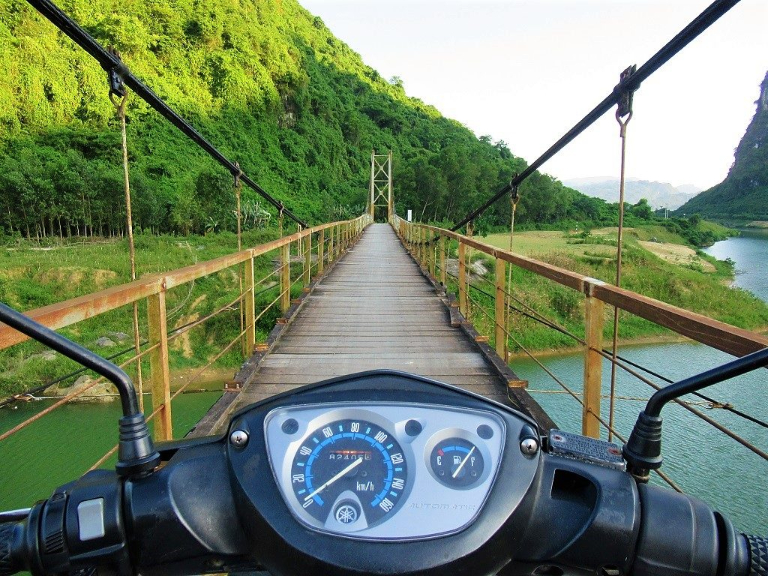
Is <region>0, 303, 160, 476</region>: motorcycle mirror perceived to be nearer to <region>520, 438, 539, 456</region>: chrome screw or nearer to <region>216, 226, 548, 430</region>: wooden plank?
<region>520, 438, 539, 456</region>: chrome screw

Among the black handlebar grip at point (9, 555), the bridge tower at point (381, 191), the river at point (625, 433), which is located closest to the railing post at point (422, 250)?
the river at point (625, 433)

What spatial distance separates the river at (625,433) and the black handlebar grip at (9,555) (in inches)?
349

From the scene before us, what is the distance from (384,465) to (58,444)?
13862mm

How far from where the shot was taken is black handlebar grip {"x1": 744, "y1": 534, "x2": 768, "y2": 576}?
0.65m

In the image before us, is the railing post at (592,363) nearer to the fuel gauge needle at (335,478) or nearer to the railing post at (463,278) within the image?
the fuel gauge needle at (335,478)

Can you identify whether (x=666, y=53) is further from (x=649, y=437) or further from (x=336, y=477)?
(x=336, y=477)

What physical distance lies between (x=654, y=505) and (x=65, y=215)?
35826mm

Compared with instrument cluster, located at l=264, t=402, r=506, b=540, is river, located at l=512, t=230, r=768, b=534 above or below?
below

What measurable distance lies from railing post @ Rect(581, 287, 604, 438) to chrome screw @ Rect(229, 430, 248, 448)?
64.8 inches

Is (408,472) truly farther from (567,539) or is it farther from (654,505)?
(654,505)

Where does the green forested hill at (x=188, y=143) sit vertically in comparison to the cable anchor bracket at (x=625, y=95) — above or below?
above

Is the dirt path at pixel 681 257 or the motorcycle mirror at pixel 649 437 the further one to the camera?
the dirt path at pixel 681 257

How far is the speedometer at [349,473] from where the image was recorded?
2.23 ft

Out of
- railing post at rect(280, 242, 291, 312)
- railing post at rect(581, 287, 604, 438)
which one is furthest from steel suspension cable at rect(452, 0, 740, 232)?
railing post at rect(280, 242, 291, 312)
